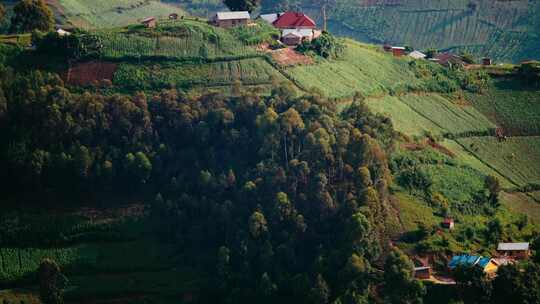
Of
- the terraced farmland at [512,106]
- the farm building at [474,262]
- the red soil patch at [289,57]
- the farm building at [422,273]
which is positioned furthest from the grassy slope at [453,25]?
the farm building at [422,273]

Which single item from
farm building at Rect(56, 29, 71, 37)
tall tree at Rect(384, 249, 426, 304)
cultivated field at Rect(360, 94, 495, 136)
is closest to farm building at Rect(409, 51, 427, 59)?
cultivated field at Rect(360, 94, 495, 136)

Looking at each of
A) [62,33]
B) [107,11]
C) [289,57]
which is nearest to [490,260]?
[289,57]

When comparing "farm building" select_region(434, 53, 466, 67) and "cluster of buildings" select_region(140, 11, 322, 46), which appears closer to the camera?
"cluster of buildings" select_region(140, 11, 322, 46)

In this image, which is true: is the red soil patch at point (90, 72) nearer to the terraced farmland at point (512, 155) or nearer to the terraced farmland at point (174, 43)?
the terraced farmland at point (174, 43)

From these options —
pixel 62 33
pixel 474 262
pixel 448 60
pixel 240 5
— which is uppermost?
pixel 240 5

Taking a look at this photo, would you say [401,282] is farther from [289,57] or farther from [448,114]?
[289,57]

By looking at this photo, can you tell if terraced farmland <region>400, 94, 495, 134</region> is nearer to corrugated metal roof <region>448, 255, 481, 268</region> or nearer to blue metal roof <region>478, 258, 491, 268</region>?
corrugated metal roof <region>448, 255, 481, 268</region>
